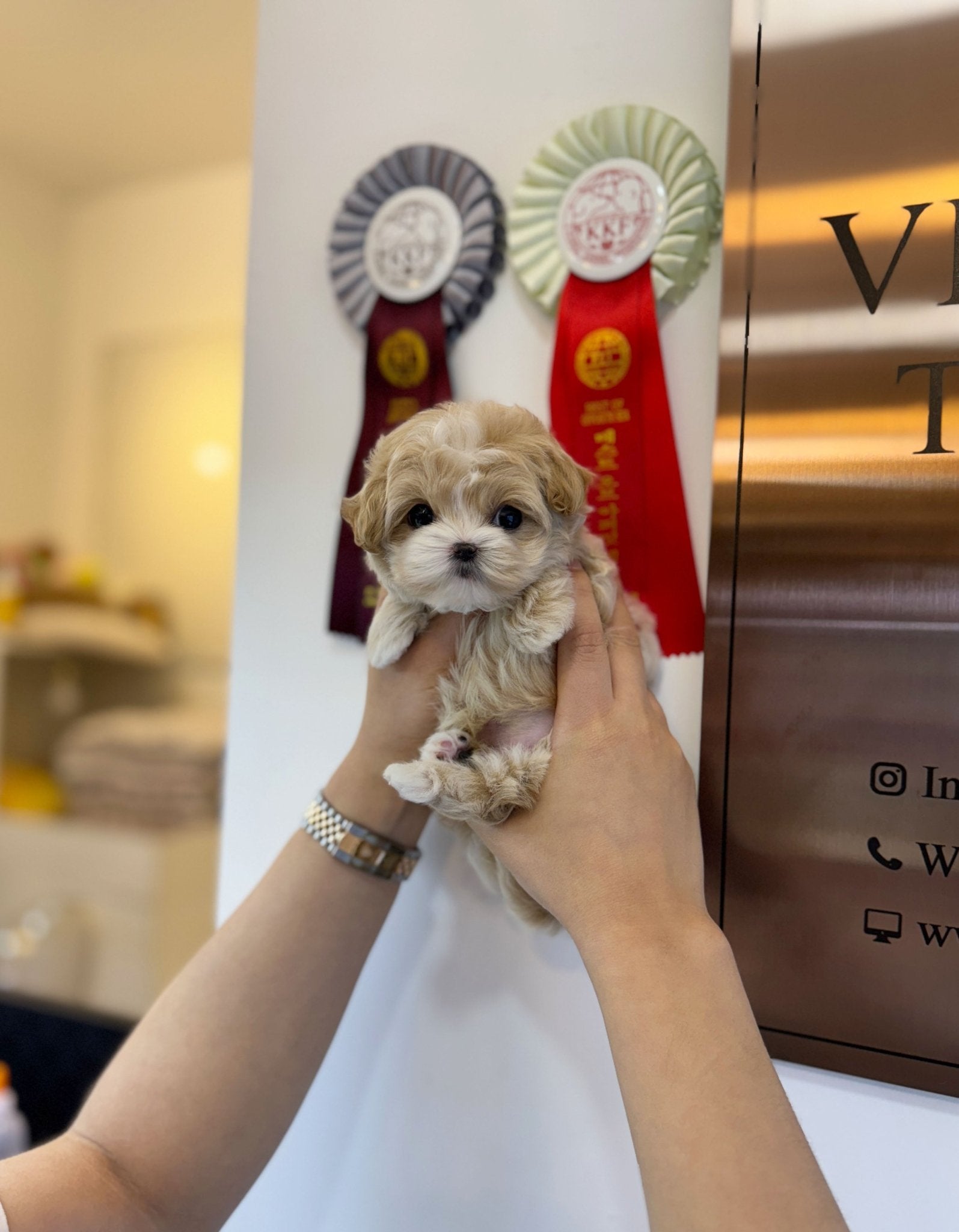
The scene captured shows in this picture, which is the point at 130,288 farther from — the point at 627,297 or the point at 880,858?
the point at 880,858

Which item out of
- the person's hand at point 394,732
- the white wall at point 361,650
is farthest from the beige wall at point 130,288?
the person's hand at point 394,732

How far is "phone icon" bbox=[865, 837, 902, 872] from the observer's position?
0.65 m

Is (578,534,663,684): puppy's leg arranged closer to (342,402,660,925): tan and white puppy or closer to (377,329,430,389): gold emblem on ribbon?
(342,402,660,925): tan and white puppy

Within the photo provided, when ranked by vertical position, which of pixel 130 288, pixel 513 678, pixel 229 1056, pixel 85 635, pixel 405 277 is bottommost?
pixel 229 1056

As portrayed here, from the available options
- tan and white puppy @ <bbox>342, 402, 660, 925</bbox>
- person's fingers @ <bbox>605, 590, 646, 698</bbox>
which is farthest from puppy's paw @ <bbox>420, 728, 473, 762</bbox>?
person's fingers @ <bbox>605, 590, 646, 698</bbox>

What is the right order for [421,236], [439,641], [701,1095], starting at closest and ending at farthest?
[701,1095], [439,641], [421,236]

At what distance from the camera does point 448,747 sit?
0.65m

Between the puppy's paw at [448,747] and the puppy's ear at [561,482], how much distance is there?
18 centimetres

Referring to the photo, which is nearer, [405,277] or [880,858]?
[880,858]

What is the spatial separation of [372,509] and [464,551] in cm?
9

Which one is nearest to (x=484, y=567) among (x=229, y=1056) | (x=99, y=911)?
(x=229, y=1056)

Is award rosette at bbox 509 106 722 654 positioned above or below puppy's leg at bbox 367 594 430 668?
above

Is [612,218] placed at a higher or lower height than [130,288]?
lower

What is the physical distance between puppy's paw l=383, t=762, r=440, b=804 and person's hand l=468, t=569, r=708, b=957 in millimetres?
49
